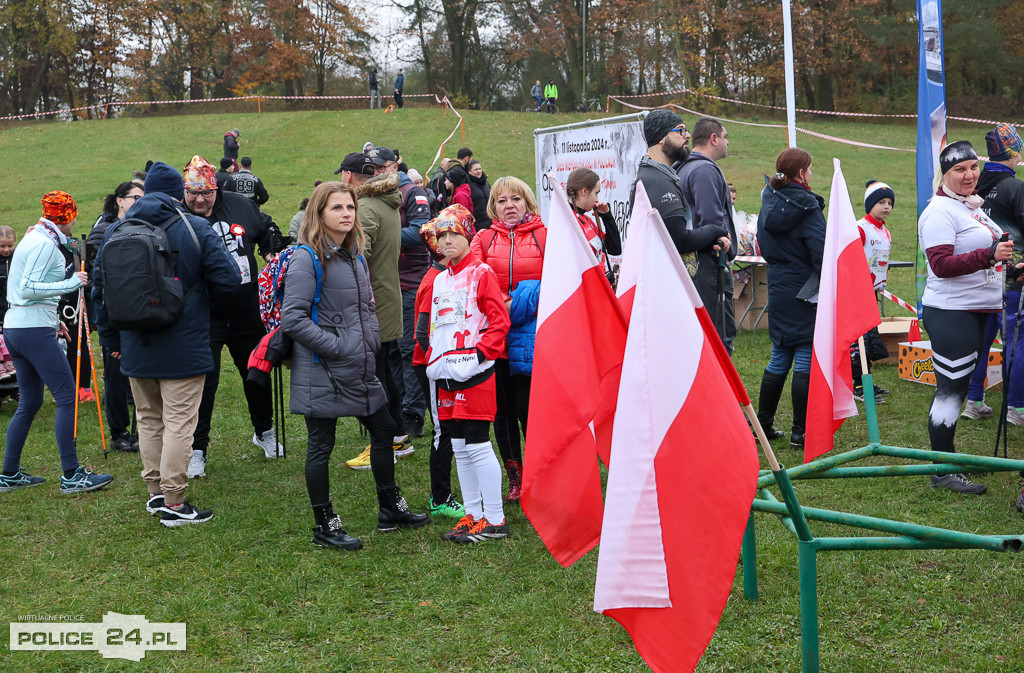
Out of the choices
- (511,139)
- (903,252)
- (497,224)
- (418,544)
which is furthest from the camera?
(511,139)

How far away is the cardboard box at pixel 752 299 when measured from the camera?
10945 millimetres

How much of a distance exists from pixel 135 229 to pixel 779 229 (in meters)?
4.19

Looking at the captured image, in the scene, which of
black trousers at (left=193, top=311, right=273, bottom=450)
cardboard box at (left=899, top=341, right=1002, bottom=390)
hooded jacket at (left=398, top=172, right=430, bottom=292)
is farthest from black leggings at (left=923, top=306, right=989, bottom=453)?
black trousers at (left=193, top=311, right=273, bottom=450)

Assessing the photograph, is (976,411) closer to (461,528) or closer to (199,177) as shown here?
(461,528)

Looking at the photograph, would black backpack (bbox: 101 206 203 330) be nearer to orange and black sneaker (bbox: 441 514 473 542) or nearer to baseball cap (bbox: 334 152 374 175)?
baseball cap (bbox: 334 152 374 175)

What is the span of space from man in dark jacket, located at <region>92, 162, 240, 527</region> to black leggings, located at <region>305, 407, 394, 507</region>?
34.4 inches

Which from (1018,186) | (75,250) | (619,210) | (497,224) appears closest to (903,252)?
(619,210)

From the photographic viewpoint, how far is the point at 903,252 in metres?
16.6

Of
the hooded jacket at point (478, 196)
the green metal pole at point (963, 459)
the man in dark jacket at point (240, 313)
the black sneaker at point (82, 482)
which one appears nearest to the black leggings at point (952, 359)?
the green metal pole at point (963, 459)

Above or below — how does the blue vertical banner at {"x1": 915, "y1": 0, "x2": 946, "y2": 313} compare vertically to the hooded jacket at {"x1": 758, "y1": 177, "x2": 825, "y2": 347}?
above

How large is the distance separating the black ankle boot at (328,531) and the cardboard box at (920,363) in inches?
223

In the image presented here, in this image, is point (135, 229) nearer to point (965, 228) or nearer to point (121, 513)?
point (121, 513)

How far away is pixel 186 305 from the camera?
514 cm

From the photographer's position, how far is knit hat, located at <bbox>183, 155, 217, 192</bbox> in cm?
572
